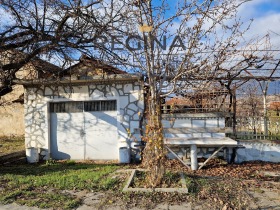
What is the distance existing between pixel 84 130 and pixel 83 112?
70 cm

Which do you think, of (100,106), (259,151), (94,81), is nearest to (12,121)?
(100,106)

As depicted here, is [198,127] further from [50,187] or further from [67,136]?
[50,187]

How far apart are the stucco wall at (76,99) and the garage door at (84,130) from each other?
27cm

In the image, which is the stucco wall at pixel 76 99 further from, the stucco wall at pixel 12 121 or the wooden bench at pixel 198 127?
the stucco wall at pixel 12 121

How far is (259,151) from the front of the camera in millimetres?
9117

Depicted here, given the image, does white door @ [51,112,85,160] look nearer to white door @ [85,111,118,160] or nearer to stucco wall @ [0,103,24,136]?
white door @ [85,111,118,160]

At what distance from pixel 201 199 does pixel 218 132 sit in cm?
454

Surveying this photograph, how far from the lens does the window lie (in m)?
10.1

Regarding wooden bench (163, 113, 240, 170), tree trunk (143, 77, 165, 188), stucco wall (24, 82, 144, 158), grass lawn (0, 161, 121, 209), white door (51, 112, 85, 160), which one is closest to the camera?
grass lawn (0, 161, 121, 209)

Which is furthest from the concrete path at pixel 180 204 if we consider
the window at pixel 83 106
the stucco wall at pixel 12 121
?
the stucco wall at pixel 12 121

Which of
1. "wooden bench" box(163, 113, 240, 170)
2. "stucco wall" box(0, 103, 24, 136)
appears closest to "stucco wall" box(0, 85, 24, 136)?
"stucco wall" box(0, 103, 24, 136)

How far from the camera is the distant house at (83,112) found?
9.72 meters

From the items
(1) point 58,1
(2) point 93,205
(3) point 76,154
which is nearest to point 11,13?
(1) point 58,1

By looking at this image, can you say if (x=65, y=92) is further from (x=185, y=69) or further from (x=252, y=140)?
(x=252, y=140)
